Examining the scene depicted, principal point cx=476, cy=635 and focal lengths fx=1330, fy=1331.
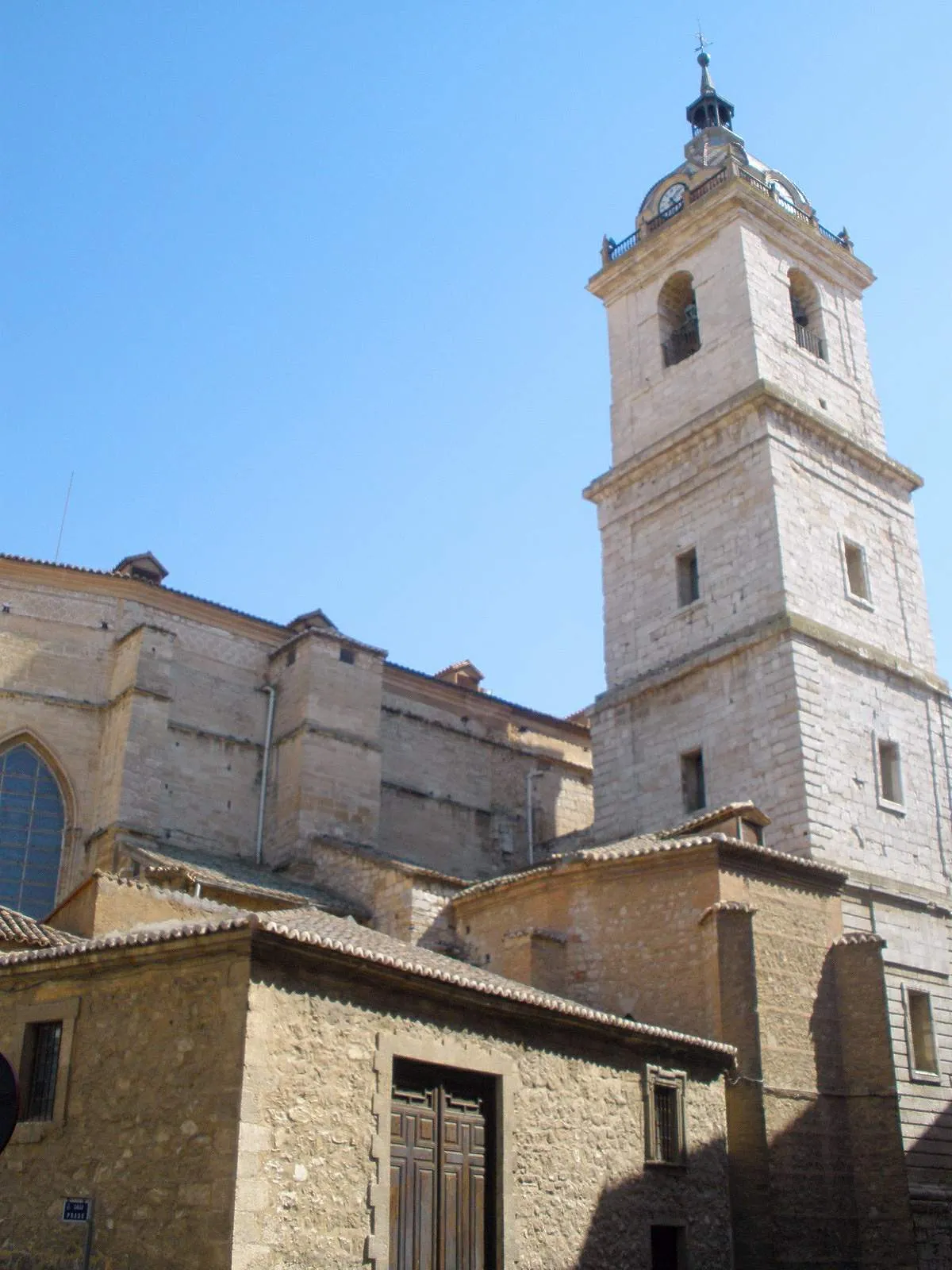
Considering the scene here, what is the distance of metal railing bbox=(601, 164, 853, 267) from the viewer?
25047 mm

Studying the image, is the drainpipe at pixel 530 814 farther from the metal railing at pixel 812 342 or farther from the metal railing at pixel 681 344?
the metal railing at pixel 812 342

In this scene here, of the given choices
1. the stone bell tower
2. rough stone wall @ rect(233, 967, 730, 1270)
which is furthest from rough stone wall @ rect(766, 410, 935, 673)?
rough stone wall @ rect(233, 967, 730, 1270)

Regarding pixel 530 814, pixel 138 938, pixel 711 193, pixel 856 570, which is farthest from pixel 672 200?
pixel 138 938

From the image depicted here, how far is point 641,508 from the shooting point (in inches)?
952

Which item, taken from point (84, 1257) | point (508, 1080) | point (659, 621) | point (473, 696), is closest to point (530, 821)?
point (473, 696)

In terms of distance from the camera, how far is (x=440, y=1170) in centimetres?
1103

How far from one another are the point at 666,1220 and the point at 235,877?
29.1 feet

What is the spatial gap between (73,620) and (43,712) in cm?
173

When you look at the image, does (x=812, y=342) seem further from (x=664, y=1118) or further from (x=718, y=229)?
(x=664, y=1118)

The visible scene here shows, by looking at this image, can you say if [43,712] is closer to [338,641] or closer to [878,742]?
[338,641]

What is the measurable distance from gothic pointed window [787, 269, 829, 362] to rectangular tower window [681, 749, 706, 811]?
858 cm

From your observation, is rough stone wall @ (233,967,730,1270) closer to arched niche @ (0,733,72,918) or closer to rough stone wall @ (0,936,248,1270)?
rough stone wall @ (0,936,248,1270)

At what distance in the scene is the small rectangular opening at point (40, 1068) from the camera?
10648 millimetres

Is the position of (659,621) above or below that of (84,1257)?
above
